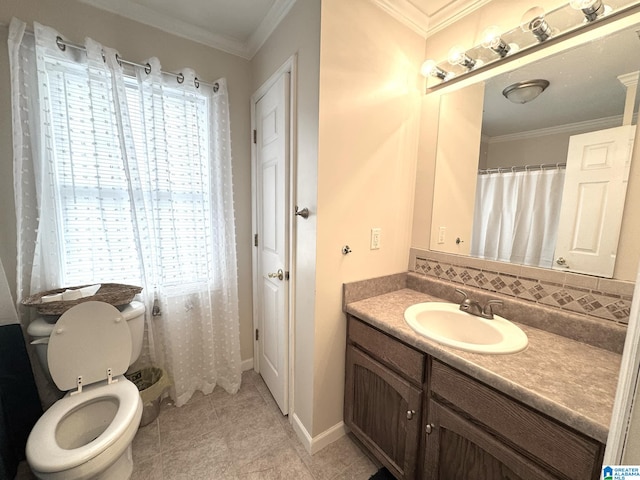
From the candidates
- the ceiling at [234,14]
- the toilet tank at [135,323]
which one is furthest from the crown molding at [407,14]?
the toilet tank at [135,323]

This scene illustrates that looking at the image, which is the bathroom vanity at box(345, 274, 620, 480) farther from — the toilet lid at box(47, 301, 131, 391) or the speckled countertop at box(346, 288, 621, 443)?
the toilet lid at box(47, 301, 131, 391)

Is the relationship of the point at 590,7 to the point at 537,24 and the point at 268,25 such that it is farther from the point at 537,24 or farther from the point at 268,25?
the point at 268,25

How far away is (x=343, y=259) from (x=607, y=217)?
3.55ft

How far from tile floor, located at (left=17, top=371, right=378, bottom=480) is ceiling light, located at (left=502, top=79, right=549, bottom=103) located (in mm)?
2013

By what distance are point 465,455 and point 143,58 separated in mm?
2533

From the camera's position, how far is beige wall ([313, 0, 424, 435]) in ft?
3.93

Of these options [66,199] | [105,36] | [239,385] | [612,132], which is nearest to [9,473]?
[239,385]

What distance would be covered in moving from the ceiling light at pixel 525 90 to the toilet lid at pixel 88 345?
7.58ft

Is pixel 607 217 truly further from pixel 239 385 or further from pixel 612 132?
pixel 239 385

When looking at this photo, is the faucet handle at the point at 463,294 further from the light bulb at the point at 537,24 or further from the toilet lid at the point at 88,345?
the toilet lid at the point at 88,345

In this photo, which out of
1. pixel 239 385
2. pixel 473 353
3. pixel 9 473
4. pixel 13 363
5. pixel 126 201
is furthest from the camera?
pixel 239 385

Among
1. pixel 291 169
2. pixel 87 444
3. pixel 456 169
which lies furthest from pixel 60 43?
pixel 456 169

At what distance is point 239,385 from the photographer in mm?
1882

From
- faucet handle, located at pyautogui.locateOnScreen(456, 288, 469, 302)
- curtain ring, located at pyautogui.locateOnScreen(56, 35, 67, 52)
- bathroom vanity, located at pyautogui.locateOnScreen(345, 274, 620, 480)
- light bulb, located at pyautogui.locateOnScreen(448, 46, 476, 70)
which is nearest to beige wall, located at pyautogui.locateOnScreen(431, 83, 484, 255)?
light bulb, located at pyautogui.locateOnScreen(448, 46, 476, 70)
